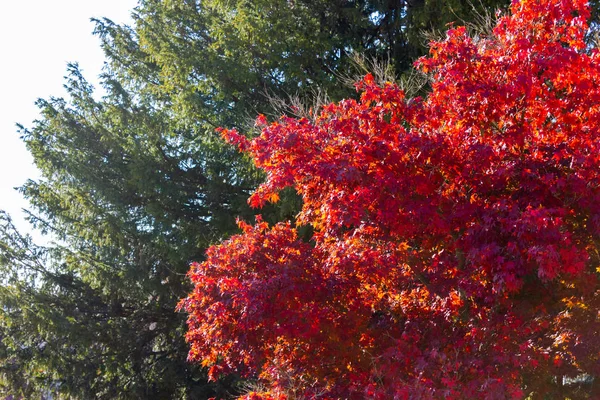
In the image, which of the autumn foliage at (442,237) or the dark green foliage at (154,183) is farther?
the dark green foliage at (154,183)

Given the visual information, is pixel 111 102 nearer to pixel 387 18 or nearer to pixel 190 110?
pixel 190 110

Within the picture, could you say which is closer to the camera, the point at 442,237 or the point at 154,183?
the point at 442,237

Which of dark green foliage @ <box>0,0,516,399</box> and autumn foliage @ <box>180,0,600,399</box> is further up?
dark green foliage @ <box>0,0,516,399</box>

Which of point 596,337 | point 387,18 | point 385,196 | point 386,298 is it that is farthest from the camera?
point 387,18

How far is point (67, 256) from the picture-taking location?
13125mm

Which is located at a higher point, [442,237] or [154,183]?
[154,183]

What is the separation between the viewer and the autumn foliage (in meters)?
5.22

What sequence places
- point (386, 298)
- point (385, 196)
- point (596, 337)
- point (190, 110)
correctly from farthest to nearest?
point (190, 110) < point (386, 298) < point (596, 337) < point (385, 196)

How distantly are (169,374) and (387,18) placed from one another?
905cm

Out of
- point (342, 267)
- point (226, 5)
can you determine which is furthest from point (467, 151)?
point (226, 5)

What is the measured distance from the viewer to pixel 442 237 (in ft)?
18.6

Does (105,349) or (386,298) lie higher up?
(105,349)

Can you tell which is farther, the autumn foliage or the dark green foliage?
the dark green foliage

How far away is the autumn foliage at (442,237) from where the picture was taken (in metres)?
5.22
